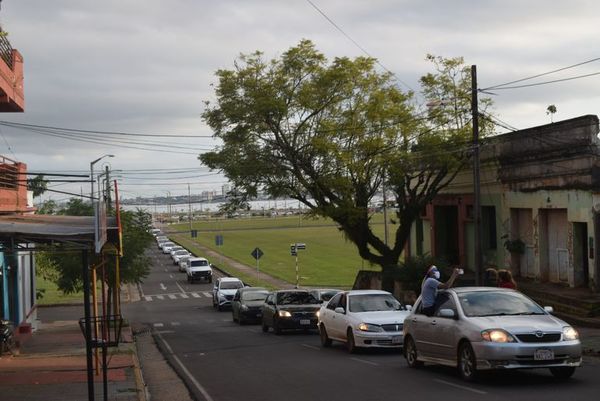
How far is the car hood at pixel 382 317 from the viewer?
20406 mm

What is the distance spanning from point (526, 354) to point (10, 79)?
1484cm

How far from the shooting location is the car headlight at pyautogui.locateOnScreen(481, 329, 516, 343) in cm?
1382

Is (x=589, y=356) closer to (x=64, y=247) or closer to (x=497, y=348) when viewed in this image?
(x=497, y=348)

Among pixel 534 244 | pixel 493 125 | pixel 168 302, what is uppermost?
pixel 493 125

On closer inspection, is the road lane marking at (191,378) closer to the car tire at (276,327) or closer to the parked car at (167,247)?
the car tire at (276,327)

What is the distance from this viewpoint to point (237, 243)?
112688 mm

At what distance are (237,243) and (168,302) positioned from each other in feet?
182

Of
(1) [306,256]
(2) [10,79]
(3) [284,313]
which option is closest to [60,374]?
(2) [10,79]

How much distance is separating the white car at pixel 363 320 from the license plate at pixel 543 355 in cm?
674

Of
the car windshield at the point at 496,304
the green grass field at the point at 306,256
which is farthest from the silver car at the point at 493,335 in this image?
the green grass field at the point at 306,256

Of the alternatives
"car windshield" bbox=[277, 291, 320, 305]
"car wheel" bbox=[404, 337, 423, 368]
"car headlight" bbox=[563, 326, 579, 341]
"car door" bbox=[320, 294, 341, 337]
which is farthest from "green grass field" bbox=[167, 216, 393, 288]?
"car headlight" bbox=[563, 326, 579, 341]

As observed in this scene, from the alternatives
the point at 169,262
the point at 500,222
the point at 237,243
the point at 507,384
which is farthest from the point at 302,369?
the point at 237,243

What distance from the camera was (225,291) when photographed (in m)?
48.9

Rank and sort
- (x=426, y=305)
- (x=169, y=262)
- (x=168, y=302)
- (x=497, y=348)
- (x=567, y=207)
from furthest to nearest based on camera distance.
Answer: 1. (x=169, y=262)
2. (x=168, y=302)
3. (x=567, y=207)
4. (x=426, y=305)
5. (x=497, y=348)
